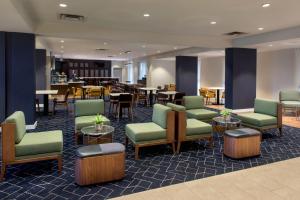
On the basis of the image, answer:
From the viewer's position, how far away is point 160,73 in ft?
61.8

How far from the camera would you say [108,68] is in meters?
25.6

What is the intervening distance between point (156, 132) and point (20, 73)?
4.51 metres

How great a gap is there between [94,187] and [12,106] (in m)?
4.68

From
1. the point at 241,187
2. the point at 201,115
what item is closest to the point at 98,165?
the point at 241,187

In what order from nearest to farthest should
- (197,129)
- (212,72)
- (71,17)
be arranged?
(197,129), (71,17), (212,72)

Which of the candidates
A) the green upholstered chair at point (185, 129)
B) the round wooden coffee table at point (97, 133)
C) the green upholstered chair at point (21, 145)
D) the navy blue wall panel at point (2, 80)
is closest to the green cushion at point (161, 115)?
the green upholstered chair at point (185, 129)

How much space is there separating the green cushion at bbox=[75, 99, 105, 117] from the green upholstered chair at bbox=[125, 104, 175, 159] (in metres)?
1.55

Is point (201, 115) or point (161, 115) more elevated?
point (161, 115)

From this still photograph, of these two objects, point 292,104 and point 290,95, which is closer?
point 292,104

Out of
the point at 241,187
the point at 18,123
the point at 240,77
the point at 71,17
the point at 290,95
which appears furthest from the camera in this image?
the point at 240,77

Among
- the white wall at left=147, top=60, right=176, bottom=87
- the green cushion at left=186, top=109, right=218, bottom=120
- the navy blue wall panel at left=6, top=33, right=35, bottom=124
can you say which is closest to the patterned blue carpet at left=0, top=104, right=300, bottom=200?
the green cushion at left=186, top=109, right=218, bottom=120

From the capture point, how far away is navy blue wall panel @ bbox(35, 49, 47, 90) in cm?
1128

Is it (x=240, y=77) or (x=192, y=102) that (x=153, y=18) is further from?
(x=240, y=77)

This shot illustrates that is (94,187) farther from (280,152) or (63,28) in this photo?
(63,28)
